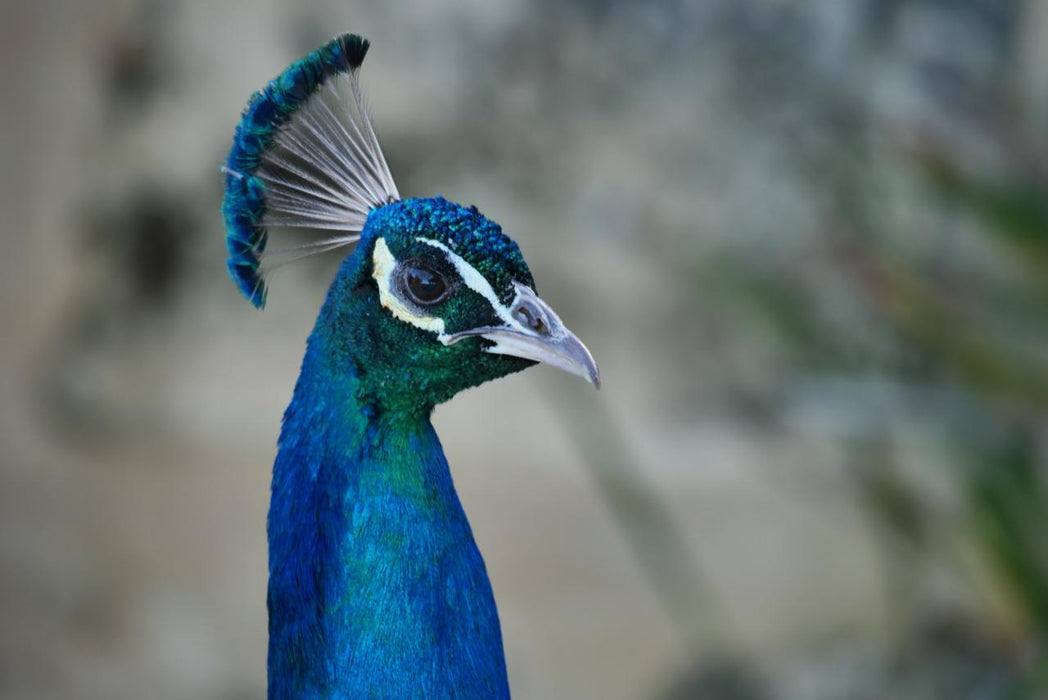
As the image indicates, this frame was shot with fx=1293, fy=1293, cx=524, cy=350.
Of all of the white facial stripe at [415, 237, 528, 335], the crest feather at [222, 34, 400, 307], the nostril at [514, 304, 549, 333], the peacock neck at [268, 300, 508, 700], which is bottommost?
the peacock neck at [268, 300, 508, 700]

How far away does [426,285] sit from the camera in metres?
0.88

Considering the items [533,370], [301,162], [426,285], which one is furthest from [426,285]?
[533,370]

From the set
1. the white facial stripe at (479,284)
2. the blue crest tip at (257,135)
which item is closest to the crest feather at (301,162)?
the blue crest tip at (257,135)

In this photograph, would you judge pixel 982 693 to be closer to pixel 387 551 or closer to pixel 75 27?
pixel 387 551

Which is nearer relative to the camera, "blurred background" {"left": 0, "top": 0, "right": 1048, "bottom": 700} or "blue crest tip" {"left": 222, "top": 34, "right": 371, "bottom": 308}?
"blue crest tip" {"left": 222, "top": 34, "right": 371, "bottom": 308}

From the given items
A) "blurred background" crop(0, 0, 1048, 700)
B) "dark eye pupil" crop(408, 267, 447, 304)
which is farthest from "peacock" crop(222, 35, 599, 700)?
"blurred background" crop(0, 0, 1048, 700)

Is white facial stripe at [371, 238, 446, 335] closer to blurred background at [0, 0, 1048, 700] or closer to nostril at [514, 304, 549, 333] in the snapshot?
nostril at [514, 304, 549, 333]

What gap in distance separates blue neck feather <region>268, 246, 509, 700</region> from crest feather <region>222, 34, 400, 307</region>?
6cm

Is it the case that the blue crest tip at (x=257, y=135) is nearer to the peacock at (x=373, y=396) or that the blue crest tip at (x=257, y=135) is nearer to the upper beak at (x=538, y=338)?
the peacock at (x=373, y=396)

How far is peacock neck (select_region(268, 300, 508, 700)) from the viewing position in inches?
34.6

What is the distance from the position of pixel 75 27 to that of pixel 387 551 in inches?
96.2

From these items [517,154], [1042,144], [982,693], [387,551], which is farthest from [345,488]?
[517,154]

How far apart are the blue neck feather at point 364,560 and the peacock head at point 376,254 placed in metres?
0.02

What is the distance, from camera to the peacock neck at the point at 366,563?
2.89 ft
